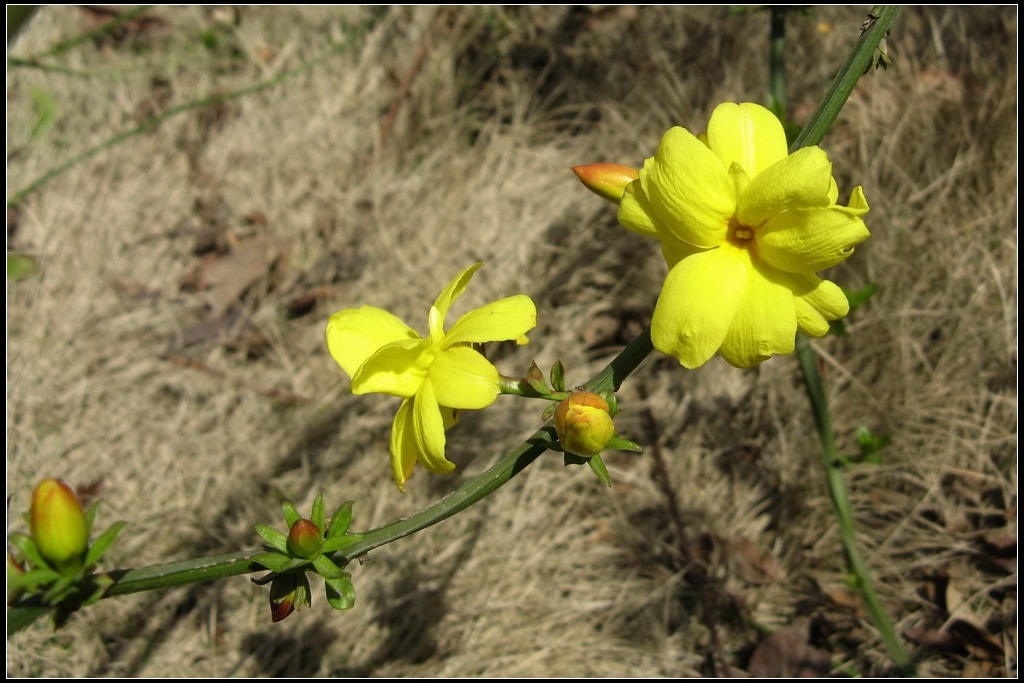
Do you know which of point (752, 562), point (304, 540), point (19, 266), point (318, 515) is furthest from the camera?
point (19, 266)

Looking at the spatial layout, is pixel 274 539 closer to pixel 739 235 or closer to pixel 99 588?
pixel 99 588

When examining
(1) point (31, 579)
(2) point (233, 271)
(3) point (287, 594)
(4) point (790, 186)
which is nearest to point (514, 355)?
(2) point (233, 271)

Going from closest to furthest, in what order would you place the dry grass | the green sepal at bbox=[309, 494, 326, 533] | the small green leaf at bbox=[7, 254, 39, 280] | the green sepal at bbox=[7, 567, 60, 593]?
1. the green sepal at bbox=[7, 567, 60, 593]
2. the green sepal at bbox=[309, 494, 326, 533]
3. the dry grass
4. the small green leaf at bbox=[7, 254, 39, 280]

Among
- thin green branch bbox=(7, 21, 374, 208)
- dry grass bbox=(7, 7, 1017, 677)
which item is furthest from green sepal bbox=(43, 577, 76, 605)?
thin green branch bbox=(7, 21, 374, 208)

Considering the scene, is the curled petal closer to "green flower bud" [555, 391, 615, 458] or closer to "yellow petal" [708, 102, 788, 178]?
"green flower bud" [555, 391, 615, 458]

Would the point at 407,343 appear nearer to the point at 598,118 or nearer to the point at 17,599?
the point at 17,599

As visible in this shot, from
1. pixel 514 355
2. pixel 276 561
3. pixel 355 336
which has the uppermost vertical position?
pixel 355 336
